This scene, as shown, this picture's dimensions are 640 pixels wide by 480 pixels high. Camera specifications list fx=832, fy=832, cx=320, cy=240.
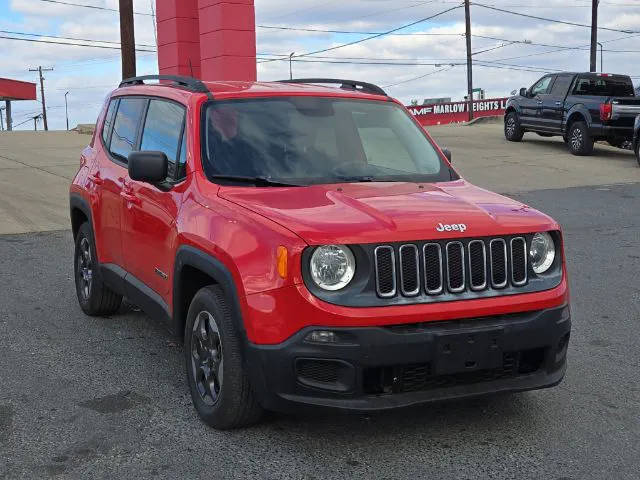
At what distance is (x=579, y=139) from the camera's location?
2047cm

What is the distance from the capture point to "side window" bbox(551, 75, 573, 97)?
20.3 m

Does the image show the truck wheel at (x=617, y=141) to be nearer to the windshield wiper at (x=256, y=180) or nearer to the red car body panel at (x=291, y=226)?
the red car body panel at (x=291, y=226)

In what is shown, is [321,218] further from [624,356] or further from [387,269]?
[624,356]

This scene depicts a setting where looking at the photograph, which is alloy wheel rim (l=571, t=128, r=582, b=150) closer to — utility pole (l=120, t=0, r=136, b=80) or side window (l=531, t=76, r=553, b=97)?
side window (l=531, t=76, r=553, b=97)

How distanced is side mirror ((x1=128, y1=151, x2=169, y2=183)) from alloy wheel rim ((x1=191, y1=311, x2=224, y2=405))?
910mm

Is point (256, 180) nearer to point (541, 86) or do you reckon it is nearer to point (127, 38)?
point (127, 38)

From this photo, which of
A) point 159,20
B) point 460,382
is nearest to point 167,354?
point 460,382

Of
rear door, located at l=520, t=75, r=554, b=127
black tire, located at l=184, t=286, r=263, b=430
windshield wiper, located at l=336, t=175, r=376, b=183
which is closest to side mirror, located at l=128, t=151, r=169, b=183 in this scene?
black tire, located at l=184, t=286, r=263, b=430

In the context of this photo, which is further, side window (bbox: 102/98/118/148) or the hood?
side window (bbox: 102/98/118/148)

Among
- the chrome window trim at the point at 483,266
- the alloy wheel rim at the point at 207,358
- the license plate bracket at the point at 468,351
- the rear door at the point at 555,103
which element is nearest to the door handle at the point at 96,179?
the alloy wheel rim at the point at 207,358

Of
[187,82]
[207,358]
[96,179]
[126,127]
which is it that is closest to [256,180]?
[207,358]

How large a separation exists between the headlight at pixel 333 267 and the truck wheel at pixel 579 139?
1746 centimetres

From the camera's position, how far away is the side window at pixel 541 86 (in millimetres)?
21047

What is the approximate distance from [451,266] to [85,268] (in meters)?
3.85
